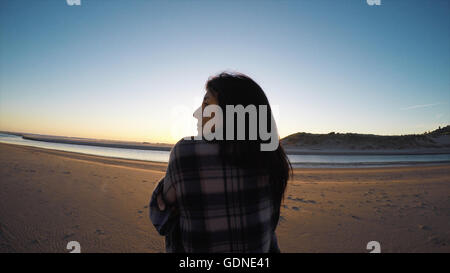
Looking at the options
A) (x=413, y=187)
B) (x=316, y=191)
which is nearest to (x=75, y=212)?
(x=316, y=191)

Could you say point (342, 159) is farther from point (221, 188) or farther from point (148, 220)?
point (221, 188)

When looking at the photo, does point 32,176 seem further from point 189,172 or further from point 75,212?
point 189,172

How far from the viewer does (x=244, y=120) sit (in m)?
1.23

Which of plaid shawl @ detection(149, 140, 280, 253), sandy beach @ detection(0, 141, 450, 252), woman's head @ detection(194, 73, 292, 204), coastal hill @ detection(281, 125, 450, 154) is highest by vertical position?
woman's head @ detection(194, 73, 292, 204)

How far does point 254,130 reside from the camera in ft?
4.19

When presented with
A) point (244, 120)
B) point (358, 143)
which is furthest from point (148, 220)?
point (358, 143)

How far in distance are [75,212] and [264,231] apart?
16.9ft

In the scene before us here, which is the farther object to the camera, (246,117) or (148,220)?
(148,220)

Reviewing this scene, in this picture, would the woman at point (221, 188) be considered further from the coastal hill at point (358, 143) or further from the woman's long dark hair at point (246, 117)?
the coastal hill at point (358, 143)

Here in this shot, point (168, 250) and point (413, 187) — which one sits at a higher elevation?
point (168, 250)

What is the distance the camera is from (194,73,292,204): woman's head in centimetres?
118

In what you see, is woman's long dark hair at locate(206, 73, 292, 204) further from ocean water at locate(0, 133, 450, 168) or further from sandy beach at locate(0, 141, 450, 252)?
ocean water at locate(0, 133, 450, 168)

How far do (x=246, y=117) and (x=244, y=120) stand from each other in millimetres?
31

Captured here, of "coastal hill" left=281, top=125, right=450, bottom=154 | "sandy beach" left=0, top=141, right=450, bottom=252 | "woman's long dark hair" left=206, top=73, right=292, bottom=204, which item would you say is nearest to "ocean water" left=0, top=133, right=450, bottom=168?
"sandy beach" left=0, top=141, right=450, bottom=252
